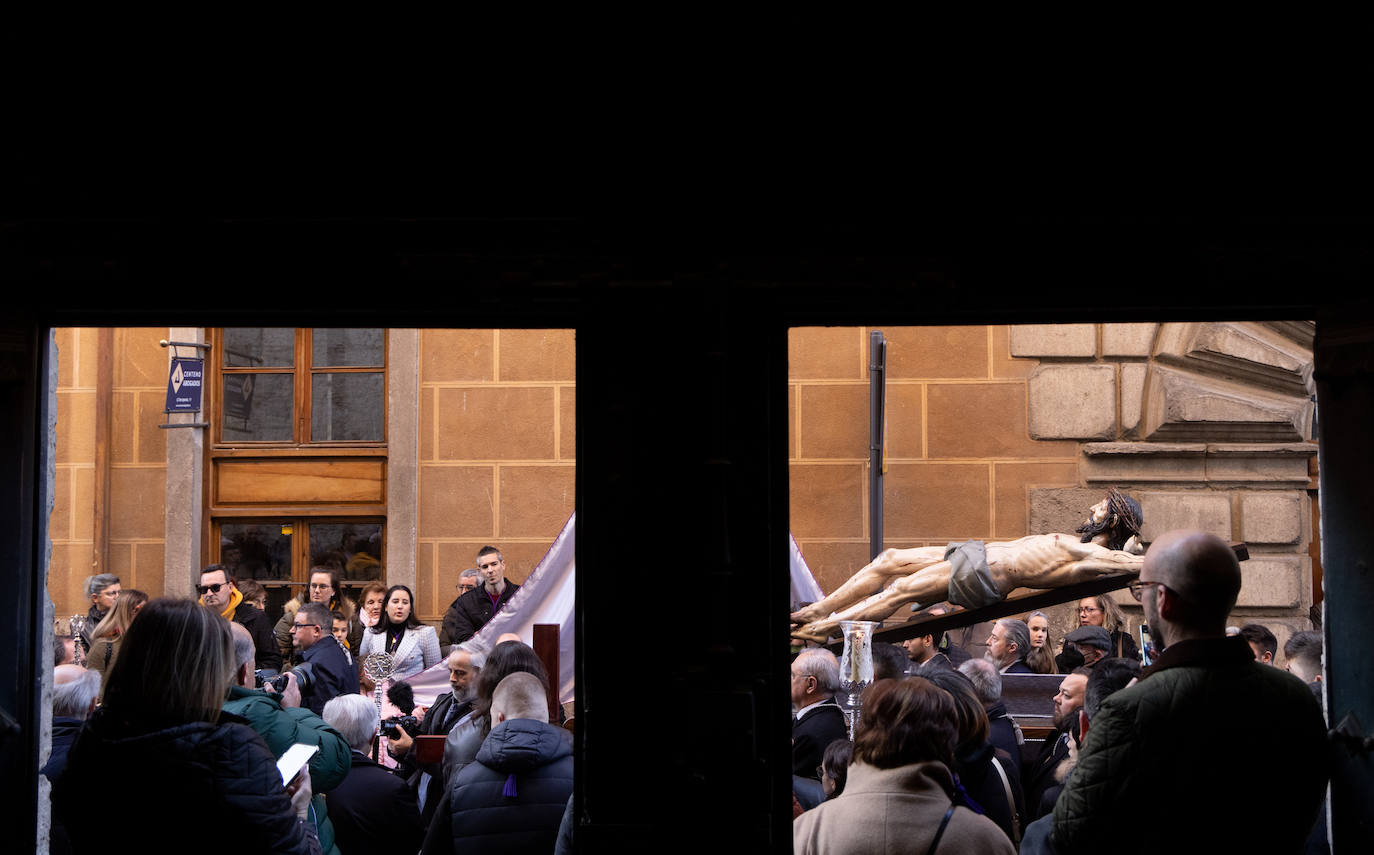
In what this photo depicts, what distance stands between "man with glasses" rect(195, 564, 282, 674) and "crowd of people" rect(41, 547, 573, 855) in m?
1.03

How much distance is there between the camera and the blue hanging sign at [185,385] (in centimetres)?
A: 1113

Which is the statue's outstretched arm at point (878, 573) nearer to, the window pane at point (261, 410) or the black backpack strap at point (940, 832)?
the black backpack strap at point (940, 832)

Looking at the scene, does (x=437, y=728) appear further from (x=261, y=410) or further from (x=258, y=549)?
(x=261, y=410)

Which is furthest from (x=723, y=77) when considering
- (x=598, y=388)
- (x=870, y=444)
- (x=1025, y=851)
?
(x=870, y=444)

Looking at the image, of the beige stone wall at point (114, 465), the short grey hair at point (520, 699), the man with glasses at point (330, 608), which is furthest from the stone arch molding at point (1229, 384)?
the beige stone wall at point (114, 465)

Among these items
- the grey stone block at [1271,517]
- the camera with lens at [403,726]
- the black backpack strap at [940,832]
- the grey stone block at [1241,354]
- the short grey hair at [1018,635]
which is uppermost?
the grey stone block at [1241,354]

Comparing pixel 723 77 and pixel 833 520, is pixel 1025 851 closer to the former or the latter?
pixel 723 77

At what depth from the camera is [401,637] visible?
841 cm

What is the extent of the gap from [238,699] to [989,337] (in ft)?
27.1

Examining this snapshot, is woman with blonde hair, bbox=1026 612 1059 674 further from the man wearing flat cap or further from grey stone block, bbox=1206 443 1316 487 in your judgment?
grey stone block, bbox=1206 443 1316 487

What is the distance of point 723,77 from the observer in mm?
3033

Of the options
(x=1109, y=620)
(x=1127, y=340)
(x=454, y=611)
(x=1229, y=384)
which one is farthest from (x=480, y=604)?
(x=1229, y=384)

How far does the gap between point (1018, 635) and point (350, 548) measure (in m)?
6.82

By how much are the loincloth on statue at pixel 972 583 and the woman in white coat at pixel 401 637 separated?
3484 mm
